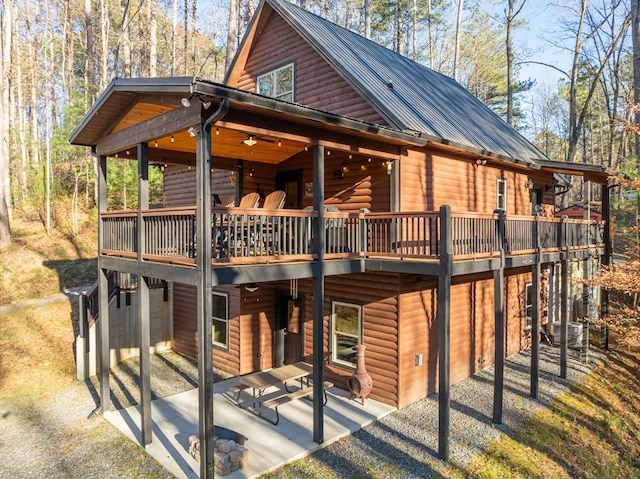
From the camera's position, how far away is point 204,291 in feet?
19.7

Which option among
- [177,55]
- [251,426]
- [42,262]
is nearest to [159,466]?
[251,426]

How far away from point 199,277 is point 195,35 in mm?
27844

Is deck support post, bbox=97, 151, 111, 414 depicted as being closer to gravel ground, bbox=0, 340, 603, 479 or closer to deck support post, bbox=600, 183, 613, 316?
gravel ground, bbox=0, 340, 603, 479

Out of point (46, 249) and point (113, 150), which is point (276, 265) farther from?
point (46, 249)

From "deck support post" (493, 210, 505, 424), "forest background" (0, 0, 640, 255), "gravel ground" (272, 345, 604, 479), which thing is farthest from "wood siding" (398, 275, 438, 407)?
"forest background" (0, 0, 640, 255)

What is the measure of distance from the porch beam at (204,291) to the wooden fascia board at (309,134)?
0.59 m

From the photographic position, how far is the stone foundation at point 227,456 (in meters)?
6.52

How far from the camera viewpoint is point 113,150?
28.3 feet

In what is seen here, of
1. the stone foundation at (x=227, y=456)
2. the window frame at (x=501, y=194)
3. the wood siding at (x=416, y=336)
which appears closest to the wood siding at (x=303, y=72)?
the wood siding at (x=416, y=336)

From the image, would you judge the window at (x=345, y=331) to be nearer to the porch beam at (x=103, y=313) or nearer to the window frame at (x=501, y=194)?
the porch beam at (x=103, y=313)

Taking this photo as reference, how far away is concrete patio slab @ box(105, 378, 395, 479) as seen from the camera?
7023 mm

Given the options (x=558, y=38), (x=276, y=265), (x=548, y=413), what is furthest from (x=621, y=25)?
(x=276, y=265)

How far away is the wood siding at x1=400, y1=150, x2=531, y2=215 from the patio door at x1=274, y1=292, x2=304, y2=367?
3961 millimetres

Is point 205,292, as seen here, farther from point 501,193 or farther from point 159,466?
point 501,193
